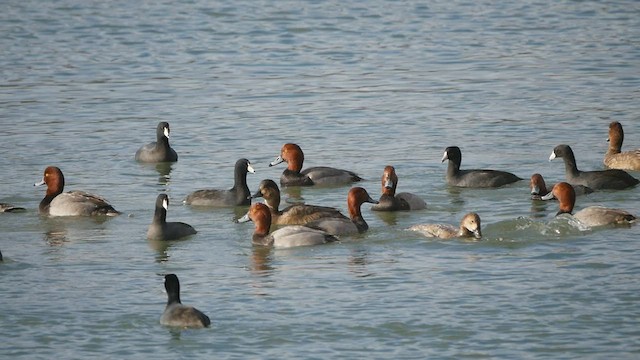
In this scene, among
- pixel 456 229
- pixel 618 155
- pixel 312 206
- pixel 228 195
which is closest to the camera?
pixel 456 229

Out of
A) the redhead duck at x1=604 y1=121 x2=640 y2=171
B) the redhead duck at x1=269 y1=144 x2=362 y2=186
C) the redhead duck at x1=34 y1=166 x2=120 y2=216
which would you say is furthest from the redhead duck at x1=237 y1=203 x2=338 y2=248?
the redhead duck at x1=604 y1=121 x2=640 y2=171

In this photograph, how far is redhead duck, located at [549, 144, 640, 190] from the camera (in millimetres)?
19625

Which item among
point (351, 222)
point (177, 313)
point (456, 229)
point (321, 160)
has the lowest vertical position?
point (177, 313)

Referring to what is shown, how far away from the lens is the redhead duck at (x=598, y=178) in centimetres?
1962

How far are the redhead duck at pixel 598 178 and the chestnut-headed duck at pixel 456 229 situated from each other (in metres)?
3.12

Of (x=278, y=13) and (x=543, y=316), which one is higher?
(x=278, y=13)

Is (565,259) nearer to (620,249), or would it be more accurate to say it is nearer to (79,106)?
(620,249)

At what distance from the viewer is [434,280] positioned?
1526 centimetres

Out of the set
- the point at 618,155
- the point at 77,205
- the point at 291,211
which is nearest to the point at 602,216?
the point at 291,211

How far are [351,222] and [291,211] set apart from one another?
2.97ft

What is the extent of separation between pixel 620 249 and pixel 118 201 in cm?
676

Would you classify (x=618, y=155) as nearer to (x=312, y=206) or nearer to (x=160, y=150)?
(x=312, y=206)

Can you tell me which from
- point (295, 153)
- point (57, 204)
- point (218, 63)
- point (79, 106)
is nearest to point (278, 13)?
point (218, 63)

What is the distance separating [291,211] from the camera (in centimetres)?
1800
